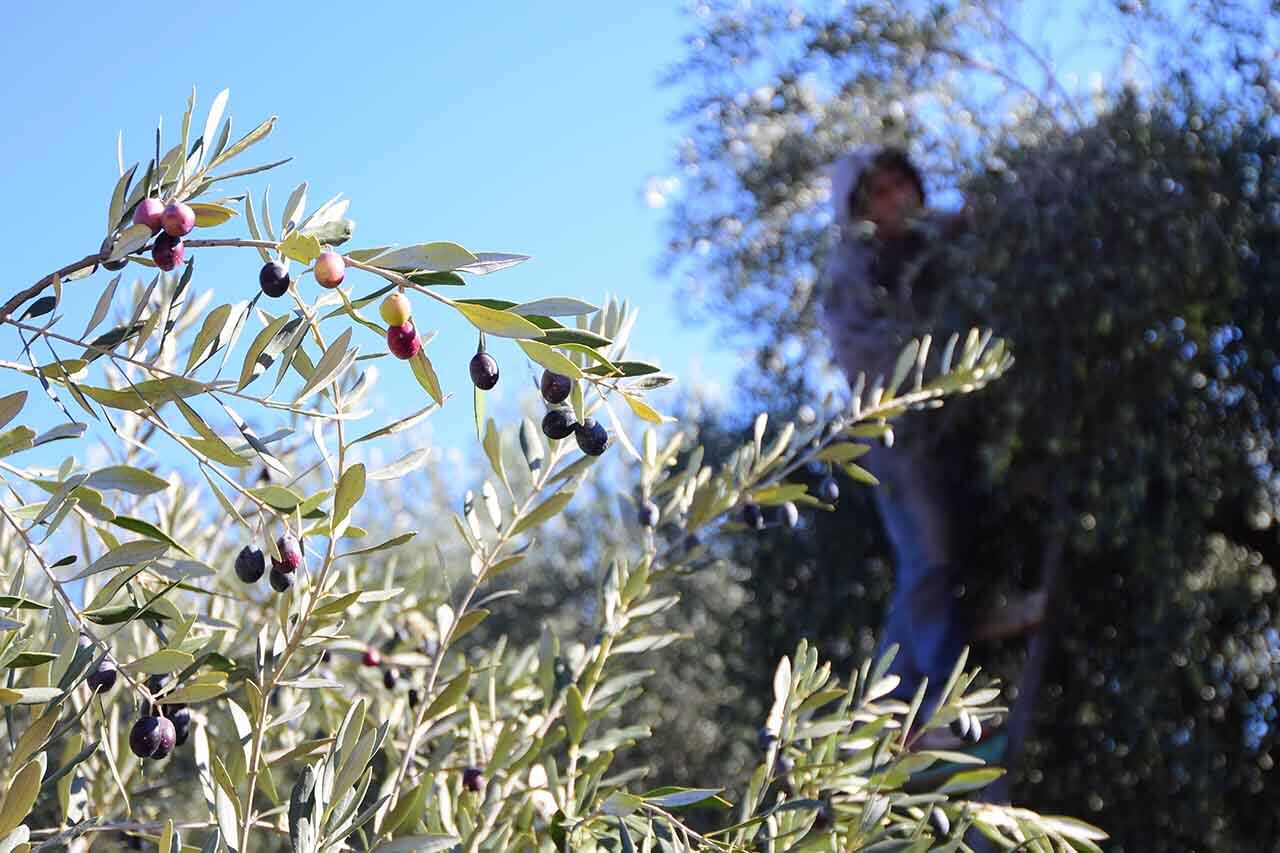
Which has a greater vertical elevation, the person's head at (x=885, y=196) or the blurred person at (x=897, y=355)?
the person's head at (x=885, y=196)

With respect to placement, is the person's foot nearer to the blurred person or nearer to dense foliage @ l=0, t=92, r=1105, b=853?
the blurred person

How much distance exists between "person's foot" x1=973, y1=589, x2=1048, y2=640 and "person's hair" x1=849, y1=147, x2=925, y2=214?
1.72 meters

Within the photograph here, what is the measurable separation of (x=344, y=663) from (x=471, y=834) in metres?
1.10

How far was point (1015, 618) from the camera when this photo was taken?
4809 millimetres

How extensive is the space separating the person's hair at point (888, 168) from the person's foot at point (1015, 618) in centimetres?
172

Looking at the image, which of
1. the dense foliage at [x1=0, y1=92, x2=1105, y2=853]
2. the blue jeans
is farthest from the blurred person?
the dense foliage at [x1=0, y1=92, x2=1105, y2=853]

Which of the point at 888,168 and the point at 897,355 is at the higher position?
the point at 888,168

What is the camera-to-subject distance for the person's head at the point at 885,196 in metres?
5.22

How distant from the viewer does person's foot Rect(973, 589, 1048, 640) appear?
188 inches

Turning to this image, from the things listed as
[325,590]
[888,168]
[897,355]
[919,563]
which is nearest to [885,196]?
[888,168]

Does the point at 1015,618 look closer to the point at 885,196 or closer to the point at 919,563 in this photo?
the point at 919,563

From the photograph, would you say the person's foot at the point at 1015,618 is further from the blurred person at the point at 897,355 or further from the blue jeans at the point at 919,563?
the blue jeans at the point at 919,563

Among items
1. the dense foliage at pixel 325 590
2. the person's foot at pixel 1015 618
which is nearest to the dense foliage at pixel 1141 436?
the person's foot at pixel 1015 618

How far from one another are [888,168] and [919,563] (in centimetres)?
167
